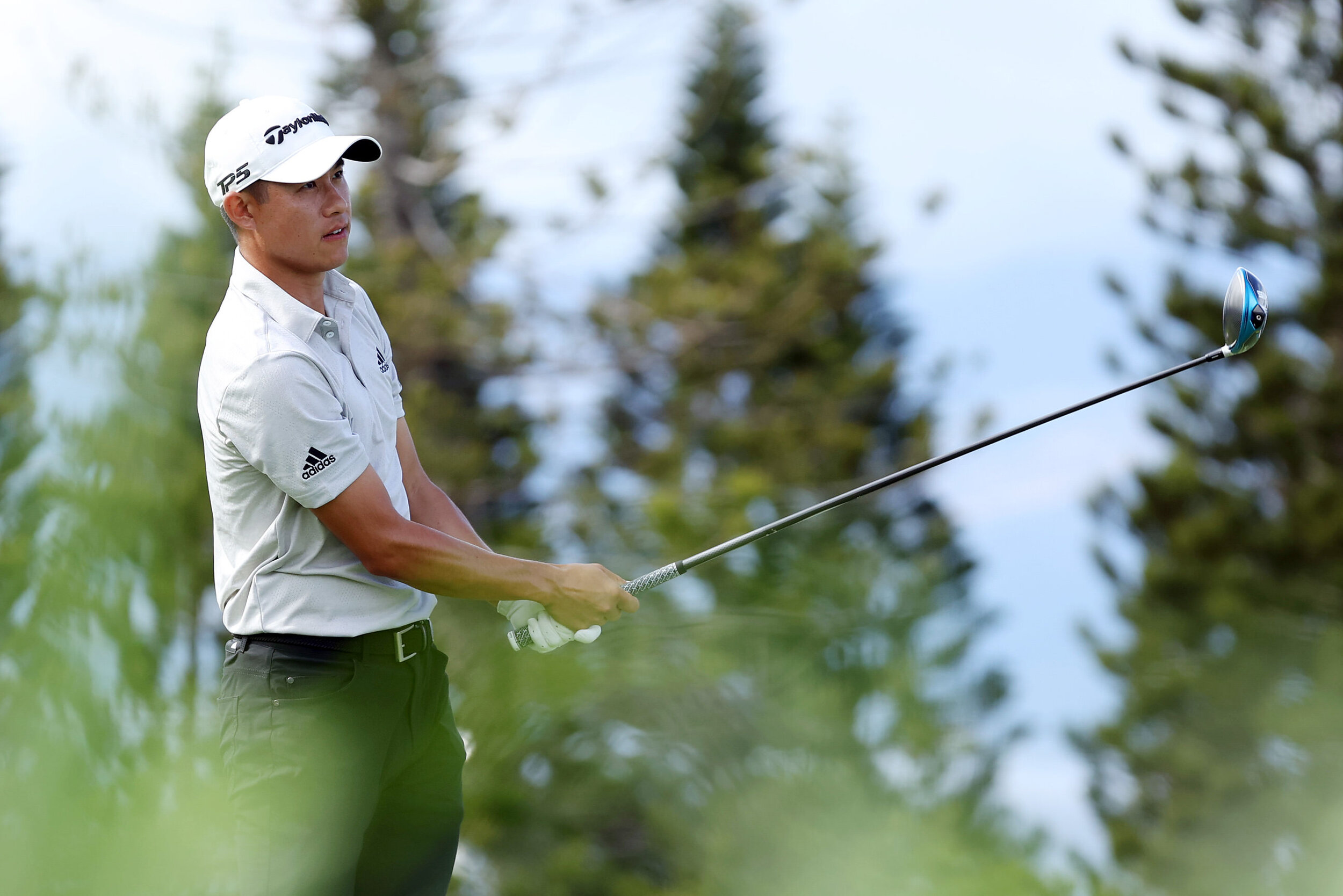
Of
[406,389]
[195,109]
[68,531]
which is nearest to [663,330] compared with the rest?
[406,389]

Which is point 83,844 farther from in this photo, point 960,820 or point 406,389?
point 406,389

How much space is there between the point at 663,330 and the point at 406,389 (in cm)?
265

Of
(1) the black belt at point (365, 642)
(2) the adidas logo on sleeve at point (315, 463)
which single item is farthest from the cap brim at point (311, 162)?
(1) the black belt at point (365, 642)

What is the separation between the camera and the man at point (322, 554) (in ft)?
5.93

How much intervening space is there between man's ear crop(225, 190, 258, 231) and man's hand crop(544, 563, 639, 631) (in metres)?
0.64

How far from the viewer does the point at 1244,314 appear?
7.41 ft

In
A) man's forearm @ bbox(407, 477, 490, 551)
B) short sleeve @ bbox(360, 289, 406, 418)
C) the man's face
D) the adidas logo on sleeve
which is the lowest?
man's forearm @ bbox(407, 477, 490, 551)

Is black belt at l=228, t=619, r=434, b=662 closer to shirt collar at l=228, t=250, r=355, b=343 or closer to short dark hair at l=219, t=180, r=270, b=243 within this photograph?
shirt collar at l=228, t=250, r=355, b=343

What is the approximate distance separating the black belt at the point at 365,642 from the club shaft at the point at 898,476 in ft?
1.29

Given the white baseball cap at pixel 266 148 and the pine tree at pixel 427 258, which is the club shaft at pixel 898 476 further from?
the pine tree at pixel 427 258

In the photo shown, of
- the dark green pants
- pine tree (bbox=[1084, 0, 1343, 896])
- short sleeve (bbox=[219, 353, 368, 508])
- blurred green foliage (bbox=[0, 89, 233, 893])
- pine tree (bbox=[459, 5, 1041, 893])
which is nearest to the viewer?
blurred green foliage (bbox=[0, 89, 233, 893])

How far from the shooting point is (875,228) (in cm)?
2475

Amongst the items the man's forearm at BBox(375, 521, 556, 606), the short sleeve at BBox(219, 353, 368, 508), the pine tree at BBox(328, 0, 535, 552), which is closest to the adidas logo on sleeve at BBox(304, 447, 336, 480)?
the short sleeve at BBox(219, 353, 368, 508)

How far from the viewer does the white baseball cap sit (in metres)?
1.91
